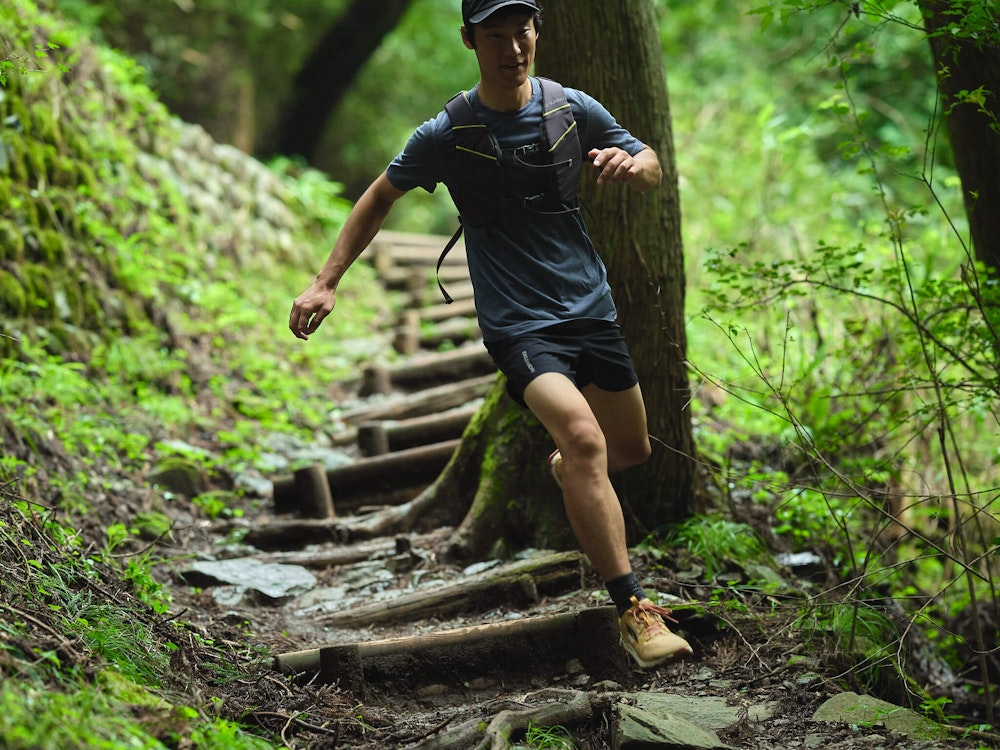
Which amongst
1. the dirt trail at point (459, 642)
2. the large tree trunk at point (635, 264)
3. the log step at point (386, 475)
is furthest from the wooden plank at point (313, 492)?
the large tree trunk at point (635, 264)

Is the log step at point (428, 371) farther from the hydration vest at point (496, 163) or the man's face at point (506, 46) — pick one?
the man's face at point (506, 46)

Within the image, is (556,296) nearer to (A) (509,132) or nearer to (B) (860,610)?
(A) (509,132)

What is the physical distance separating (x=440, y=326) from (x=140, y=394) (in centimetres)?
314

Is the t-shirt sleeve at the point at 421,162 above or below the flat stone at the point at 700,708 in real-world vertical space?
above

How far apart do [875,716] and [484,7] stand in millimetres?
2482

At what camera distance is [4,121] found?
5531mm

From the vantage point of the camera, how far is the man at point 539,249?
2947 millimetres

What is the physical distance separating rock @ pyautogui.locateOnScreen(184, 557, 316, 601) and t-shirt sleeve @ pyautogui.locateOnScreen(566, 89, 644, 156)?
242 centimetres

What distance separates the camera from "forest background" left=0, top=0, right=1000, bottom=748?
3805mm

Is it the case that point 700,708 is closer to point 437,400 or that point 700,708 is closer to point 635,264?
point 635,264

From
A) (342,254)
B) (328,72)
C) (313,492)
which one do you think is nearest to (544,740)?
(342,254)

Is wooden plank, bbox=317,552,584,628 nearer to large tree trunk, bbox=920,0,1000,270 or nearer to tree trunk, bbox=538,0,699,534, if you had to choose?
tree trunk, bbox=538,0,699,534

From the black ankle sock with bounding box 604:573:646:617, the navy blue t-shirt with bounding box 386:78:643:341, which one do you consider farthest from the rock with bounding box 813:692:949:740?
the navy blue t-shirt with bounding box 386:78:643:341

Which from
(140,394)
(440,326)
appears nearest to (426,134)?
(140,394)
